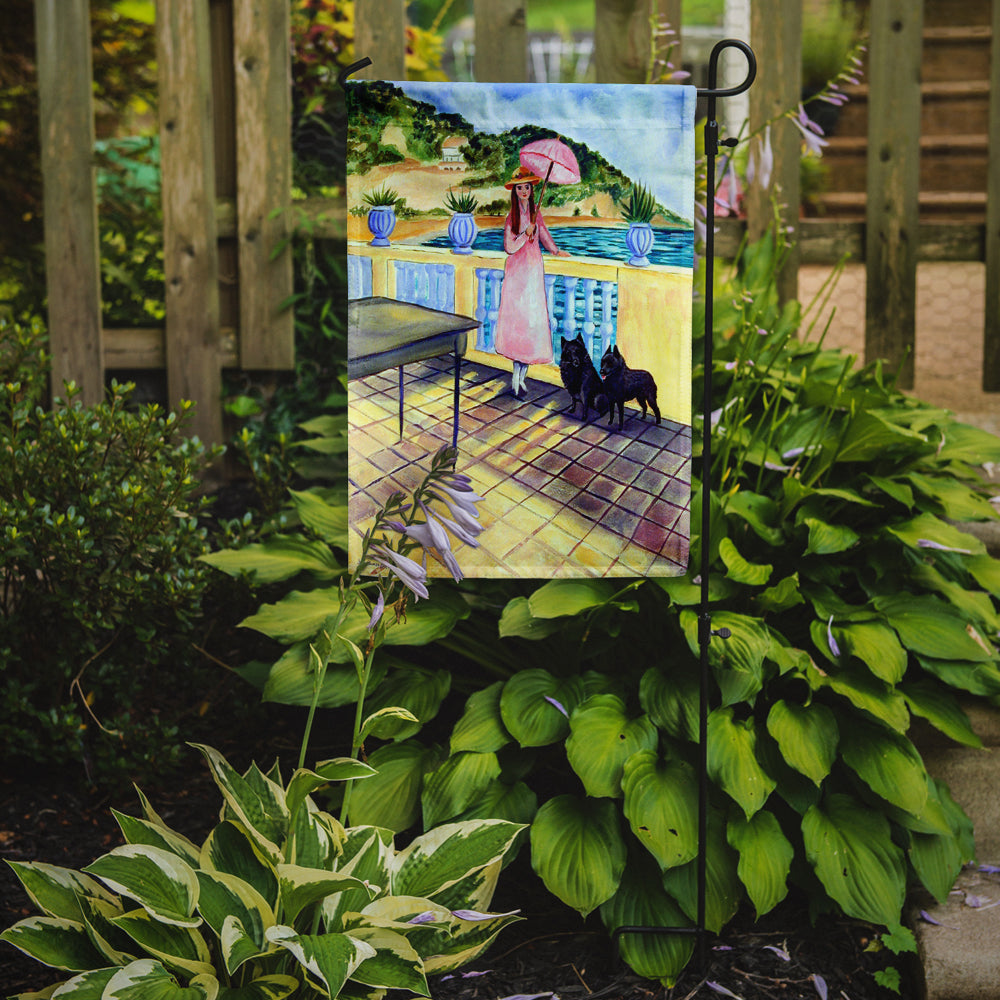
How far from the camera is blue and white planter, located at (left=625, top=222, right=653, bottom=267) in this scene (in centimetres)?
178

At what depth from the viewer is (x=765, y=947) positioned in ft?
6.60

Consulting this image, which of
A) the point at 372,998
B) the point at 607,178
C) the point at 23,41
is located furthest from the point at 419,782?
the point at 23,41

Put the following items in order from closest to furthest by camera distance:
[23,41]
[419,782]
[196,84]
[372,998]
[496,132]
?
1. [372,998]
2. [496,132]
3. [419,782]
4. [196,84]
5. [23,41]

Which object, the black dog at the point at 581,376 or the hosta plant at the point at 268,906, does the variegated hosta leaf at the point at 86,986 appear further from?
the black dog at the point at 581,376

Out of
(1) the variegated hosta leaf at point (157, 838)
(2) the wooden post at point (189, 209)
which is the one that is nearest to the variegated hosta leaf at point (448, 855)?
(1) the variegated hosta leaf at point (157, 838)

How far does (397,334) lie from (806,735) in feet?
3.56

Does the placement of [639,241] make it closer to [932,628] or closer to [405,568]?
[405,568]

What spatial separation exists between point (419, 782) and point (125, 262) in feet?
8.22

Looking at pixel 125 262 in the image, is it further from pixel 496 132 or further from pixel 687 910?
pixel 687 910

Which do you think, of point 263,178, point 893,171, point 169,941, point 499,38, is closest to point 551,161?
point 169,941

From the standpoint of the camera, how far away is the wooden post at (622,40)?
3299 mm

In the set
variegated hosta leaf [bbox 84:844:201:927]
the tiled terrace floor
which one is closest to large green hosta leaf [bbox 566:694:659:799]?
the tiled terrace floor

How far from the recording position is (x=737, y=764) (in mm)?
1970

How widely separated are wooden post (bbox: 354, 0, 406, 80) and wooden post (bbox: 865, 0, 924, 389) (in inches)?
60.5
